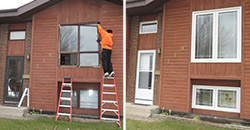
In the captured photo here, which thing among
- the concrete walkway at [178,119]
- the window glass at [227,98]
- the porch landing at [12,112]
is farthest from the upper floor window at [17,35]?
the window glass at [227,98]

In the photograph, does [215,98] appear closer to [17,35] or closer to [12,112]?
[12,112]

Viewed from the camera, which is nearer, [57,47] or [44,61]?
[57,47]

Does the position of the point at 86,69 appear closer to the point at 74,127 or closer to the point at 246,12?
the point at 74,127

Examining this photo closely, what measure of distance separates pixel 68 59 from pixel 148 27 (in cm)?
180

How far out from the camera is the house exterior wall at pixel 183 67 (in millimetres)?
3334

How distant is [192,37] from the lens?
140 inches

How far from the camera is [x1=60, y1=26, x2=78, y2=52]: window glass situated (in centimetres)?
383

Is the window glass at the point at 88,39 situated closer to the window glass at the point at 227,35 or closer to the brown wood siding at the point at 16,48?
the brown wood siding at the point at 16,48

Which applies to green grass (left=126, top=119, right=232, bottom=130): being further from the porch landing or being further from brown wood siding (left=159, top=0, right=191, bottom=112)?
the porch landing

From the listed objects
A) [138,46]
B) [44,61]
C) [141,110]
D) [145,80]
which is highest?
[138,46]

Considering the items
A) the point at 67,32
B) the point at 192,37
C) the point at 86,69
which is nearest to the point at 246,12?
the point at 192,37

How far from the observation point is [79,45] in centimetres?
376

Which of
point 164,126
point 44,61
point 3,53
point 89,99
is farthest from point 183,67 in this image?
point 3,53

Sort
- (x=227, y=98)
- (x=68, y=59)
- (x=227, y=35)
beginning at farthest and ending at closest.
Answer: (x=68, y=59) → (x=227, y=98) → (x=227, y=35)
